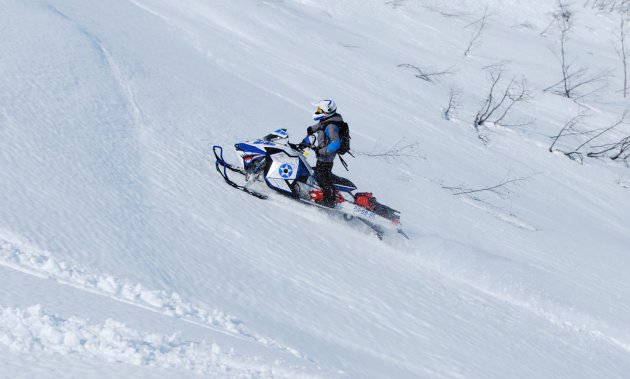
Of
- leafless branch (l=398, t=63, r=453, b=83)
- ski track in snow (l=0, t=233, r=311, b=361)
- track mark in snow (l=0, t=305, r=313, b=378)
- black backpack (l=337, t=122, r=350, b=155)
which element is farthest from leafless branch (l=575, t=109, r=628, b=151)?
track mark in snow (l=0, t=305, r=313, b=378)

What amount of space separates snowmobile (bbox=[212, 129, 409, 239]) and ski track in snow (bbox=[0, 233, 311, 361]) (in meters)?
3.35

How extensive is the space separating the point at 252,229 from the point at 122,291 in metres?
2.58

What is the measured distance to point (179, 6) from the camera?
15516 millimetres

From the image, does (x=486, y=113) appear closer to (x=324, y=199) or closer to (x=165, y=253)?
(x=324, y=199)

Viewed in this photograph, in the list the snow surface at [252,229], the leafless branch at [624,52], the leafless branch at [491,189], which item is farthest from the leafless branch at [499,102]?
the leafless branch at [624,52]

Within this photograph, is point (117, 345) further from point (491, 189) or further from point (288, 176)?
point (491, 189)

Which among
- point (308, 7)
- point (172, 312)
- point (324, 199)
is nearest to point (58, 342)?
point (172, 312)

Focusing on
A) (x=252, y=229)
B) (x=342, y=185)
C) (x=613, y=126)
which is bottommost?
(x=252, y=229)

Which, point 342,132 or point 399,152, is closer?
point 342,132

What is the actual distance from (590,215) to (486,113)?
4.77 meters

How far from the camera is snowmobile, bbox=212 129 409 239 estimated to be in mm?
7891

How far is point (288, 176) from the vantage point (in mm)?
7898

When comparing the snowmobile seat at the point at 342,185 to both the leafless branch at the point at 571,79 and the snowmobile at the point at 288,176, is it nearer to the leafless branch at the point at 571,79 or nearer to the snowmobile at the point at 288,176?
the snowmobile at the point at 288,176

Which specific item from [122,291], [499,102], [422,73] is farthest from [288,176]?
[499,102]
